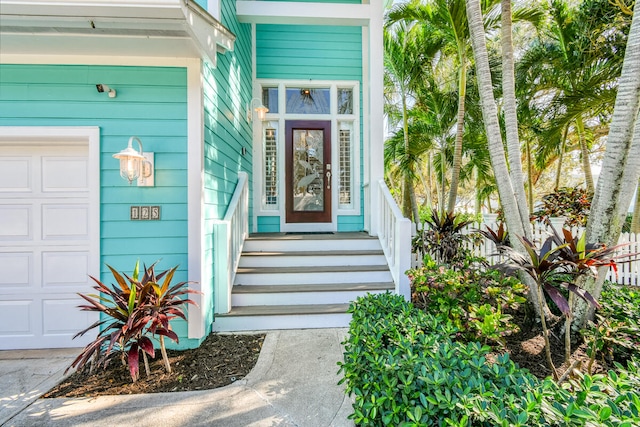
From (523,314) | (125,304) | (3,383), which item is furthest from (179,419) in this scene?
(523,314)

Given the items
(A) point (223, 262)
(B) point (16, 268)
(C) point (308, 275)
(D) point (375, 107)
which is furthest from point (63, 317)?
(D) point (375, 107)

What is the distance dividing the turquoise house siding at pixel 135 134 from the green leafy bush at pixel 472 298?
7.97ft

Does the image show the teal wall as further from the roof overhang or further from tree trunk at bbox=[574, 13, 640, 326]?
tree trunk at bbox=[574, 13, 640, 326]

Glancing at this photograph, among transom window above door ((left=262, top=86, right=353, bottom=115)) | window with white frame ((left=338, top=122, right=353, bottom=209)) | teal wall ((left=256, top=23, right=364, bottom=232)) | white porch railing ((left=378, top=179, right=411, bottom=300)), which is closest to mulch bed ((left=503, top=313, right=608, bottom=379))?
white porch railing ((left=378, top=179, right=411, bottom=300))

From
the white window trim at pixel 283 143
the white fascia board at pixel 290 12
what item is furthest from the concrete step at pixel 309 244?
the white fascia board at pixel 290 12

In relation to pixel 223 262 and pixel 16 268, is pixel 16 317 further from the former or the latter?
pixel 223 262

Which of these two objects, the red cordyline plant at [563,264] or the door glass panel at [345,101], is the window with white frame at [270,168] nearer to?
the door glass panel at [345,101]

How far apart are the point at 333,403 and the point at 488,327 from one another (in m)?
1.31

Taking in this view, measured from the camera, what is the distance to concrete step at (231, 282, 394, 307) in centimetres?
334

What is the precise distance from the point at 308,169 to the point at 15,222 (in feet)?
12.3

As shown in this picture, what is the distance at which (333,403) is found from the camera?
6.64ft

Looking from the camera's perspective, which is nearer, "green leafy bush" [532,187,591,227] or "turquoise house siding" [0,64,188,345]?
"turquoise house siding" [0,64,188,345]

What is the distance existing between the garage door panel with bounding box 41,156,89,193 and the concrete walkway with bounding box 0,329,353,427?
168cm

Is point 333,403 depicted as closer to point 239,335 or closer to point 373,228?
point 239,335
